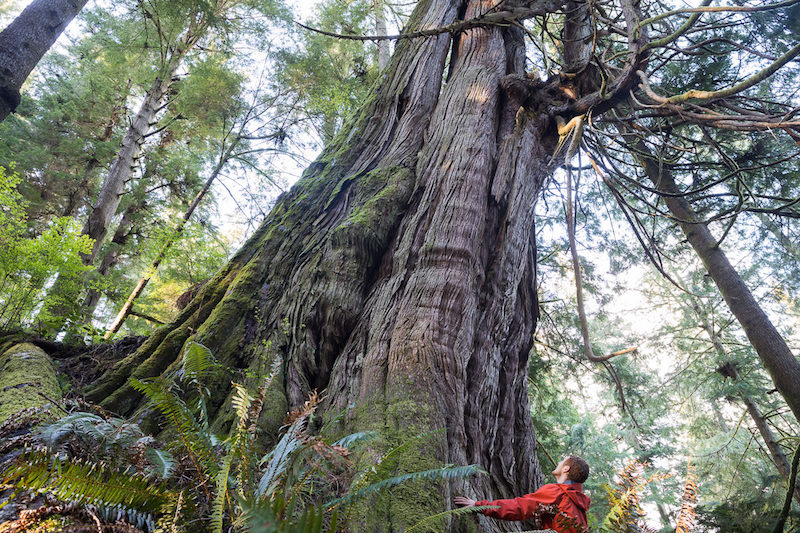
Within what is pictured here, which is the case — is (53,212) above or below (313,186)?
above

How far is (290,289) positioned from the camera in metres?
3.36

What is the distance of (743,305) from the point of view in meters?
4.93

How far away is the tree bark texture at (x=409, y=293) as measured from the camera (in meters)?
2.40

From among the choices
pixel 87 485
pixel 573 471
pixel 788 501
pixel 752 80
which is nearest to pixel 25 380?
pixel 87 485

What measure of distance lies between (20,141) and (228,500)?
1167 cm

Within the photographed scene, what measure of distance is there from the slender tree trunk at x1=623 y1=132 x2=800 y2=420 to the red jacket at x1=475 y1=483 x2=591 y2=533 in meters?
2.40

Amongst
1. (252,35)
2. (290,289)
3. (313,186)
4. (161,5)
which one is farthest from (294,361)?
(252,35)

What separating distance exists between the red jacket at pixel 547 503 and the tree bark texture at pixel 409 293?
22cm

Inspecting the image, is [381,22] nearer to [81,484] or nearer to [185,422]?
[185,422]

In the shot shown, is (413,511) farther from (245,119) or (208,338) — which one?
(245,119)

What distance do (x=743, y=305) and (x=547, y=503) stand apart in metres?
4.42

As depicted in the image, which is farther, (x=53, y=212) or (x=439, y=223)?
(x=53, y=212)

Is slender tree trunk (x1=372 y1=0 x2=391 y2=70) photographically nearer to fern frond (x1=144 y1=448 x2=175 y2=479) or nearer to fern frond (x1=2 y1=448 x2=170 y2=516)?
fern frond (x1=144 y1=448 x2=175 y2=479)

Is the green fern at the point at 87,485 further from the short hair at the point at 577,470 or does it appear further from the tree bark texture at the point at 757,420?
the tree bark texture at the point at 757,420
